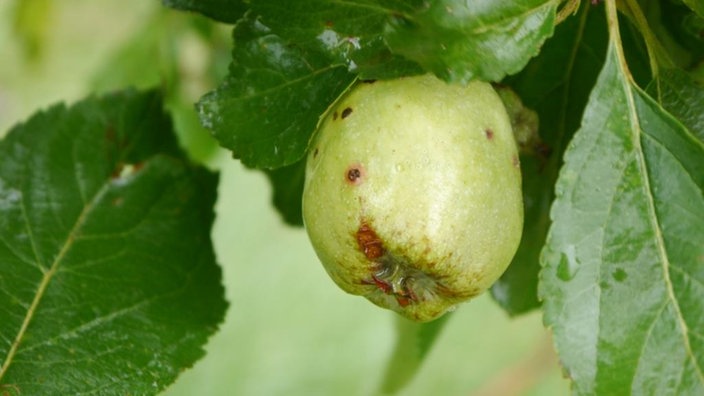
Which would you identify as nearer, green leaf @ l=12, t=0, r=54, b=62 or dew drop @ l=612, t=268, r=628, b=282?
dew drop @ l=612, t=268, r=628, b=282

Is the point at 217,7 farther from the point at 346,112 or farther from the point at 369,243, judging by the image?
the point at 369,243

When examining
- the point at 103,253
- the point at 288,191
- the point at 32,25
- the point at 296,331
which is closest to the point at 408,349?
the point at 288,191

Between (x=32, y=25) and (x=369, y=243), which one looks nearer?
(x=369, y=243)

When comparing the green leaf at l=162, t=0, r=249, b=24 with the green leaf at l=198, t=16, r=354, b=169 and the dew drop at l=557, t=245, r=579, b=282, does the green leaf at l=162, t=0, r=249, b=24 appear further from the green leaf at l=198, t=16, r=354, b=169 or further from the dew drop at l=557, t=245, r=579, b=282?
the dew drop at l=557, t=245, r=579, b=282

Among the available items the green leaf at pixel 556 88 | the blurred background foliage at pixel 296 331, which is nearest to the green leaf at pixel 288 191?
the green leaf at pixel 556 88

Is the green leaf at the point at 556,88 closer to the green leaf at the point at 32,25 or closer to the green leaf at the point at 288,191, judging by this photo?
the green leaf at the point at 288,191

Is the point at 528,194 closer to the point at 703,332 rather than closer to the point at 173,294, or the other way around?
the point at 703,332

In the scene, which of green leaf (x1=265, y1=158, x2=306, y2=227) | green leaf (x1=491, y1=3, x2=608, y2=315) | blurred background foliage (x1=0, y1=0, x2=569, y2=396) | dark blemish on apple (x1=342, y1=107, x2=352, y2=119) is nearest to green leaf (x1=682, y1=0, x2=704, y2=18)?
green leaf (x1=491, y1=3, x2=608, y2=315)
